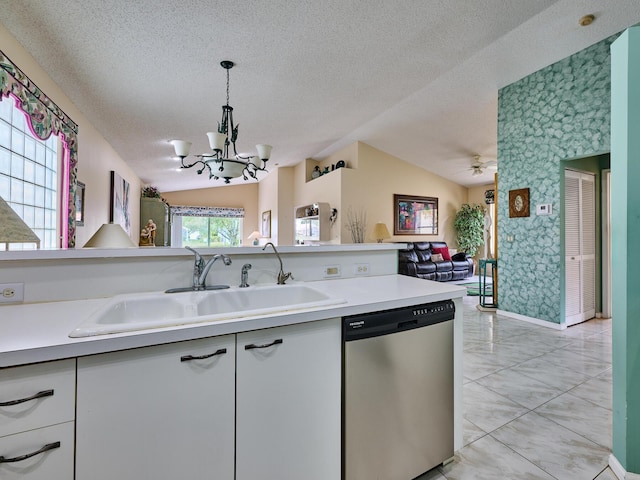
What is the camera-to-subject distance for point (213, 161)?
9.71 ft

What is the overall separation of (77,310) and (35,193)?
1949 millimetres

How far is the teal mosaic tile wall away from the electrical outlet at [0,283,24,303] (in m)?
4.76

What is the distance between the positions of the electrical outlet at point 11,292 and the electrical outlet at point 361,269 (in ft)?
5.32

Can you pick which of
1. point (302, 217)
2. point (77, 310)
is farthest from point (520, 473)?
point (302, 217)

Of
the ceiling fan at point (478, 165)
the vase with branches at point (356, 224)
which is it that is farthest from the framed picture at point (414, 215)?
the ceiling fan at point (478, 165)

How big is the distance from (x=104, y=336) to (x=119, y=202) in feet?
15.4

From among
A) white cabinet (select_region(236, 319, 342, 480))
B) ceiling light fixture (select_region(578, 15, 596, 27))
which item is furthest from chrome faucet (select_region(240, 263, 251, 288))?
ceiling light fixture (select_region(578, 15, 596, 27))

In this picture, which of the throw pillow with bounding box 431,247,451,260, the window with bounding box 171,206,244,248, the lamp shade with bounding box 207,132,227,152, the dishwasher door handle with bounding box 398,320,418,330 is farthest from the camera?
the window with bounding box 171,206,244,248

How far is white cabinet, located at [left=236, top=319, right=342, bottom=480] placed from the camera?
1.00m

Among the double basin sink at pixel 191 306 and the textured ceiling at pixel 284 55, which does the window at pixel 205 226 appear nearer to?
the textured ceiling at pixel 284 55

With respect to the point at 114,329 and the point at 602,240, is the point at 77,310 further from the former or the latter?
the point at 602,240

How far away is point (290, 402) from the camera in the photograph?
1.07m

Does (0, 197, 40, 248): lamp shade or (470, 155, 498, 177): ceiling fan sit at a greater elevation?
(470, 155, 498, 177): ceiling fan

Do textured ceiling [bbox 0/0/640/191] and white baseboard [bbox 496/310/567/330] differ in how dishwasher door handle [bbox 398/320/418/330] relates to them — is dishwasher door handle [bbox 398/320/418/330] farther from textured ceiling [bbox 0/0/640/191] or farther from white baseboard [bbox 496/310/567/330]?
white baseboard [bbox 496/310/567/330]
